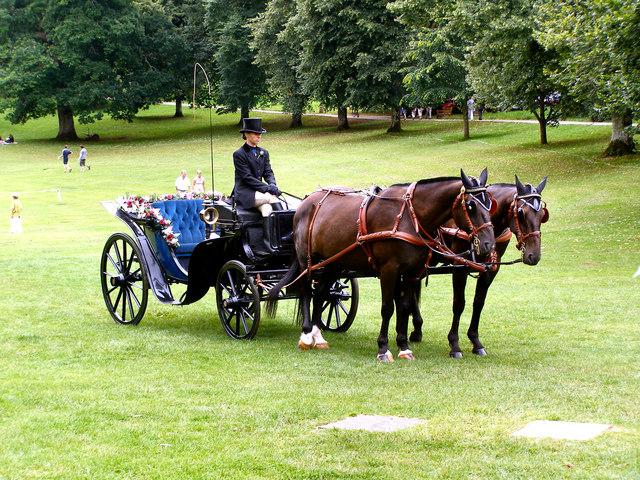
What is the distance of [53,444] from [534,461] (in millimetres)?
3537

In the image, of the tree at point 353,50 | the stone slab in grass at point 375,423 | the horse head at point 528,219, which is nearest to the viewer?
the stone slab in grass at point 375,423

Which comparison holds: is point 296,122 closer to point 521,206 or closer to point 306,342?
point 306,342

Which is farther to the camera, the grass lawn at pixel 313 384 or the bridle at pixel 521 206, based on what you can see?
the bridle at pixel 521 206

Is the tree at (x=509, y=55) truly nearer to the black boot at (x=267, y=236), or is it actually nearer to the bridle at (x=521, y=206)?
the black boot at (x=267, y=236)

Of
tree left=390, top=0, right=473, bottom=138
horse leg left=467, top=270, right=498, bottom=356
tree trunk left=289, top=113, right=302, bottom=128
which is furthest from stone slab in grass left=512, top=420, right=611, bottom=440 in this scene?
tree trunk left=289, top=113, right=302, bottom=128

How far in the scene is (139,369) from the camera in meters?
8.73

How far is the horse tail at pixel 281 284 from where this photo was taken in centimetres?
1023

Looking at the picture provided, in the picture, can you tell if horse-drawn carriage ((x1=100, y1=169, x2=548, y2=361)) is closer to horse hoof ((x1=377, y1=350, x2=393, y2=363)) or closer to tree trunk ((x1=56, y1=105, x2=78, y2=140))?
horse hoof ((x1=377, y1=350, x2=393, y2=363))

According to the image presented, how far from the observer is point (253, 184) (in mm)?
10633

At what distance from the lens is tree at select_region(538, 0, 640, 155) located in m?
18.8

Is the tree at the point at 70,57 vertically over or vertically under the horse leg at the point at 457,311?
over

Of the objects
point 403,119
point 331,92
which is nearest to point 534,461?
point 331,92

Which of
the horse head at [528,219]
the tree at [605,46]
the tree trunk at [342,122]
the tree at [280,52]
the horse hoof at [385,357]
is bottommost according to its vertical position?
the horse hoof at [385,357]

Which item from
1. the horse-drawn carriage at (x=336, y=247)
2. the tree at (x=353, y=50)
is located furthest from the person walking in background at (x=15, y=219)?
the tree at (x=353, y=50)
